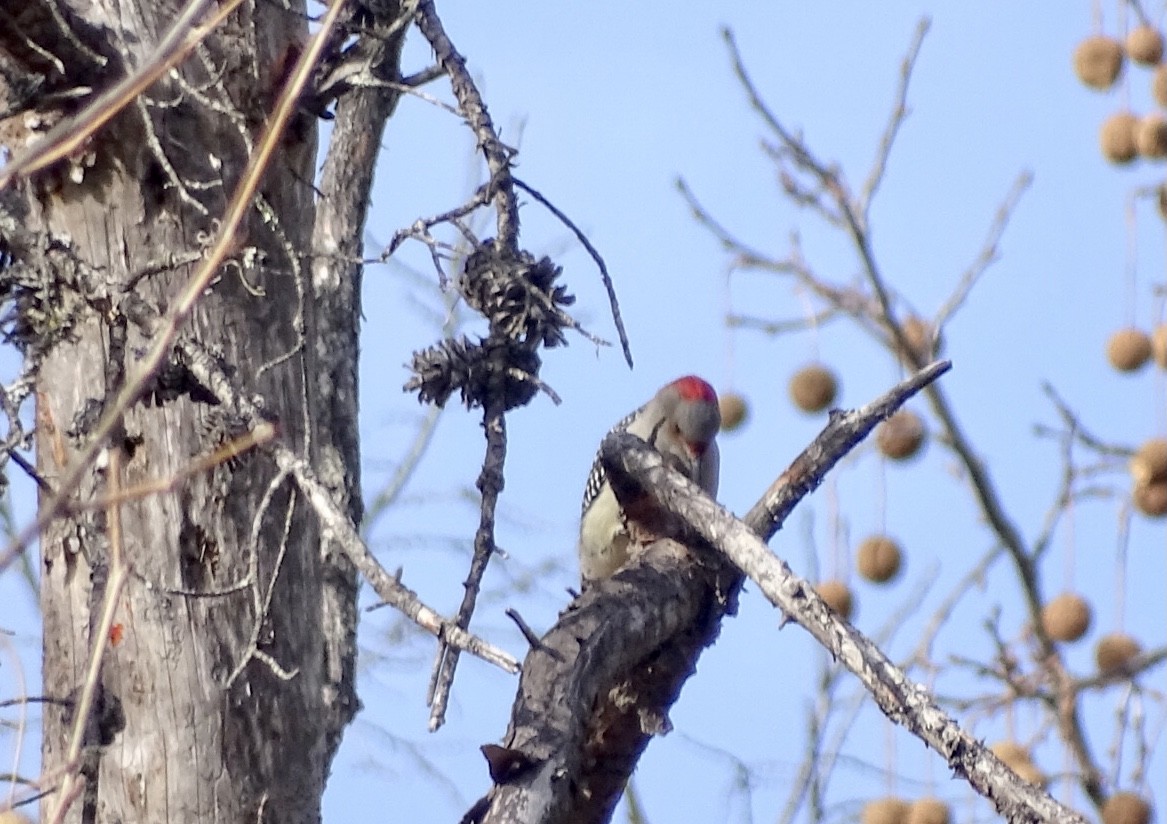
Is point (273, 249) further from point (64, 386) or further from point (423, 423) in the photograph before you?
point (423, 423)

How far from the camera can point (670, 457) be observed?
5.02 meters

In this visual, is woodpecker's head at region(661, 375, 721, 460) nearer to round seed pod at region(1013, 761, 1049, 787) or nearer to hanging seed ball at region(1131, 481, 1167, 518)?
round seed pod at region(1013, 761, 1049, 787)

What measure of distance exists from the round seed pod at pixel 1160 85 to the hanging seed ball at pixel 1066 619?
2.44 metres

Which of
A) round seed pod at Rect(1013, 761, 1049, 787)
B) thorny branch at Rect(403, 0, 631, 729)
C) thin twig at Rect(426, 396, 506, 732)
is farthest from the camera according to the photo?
round seed pod at Rect(1013, 761, 1049, 787)

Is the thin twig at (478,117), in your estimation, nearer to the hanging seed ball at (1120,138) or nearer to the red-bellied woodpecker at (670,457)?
the red-bellied woodpecker at (670,457)

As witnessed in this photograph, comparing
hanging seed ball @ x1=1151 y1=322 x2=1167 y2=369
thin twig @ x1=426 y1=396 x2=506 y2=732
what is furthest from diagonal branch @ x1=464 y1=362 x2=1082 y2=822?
hanging seed ball @ x1=1151 y1=322 x2=1167 y2=369

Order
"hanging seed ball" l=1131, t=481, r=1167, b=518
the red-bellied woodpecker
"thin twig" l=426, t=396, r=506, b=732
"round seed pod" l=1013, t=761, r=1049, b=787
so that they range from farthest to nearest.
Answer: "hanging seed ball" l=1131, t=481, r=1167, b=518, "round seed pod" l=1013, t=761, r=1049, b=787, the red-bellied woodpecker, "thin twig" l=426, t=396, r=506, b=732

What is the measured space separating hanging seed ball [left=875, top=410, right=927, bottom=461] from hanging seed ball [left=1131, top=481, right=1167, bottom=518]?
0.99 meters

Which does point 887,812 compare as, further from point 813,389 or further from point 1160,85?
point 1160,85

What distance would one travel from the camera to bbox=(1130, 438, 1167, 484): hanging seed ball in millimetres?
6598

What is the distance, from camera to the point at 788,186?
5703 mm

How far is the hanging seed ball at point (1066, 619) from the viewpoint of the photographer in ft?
20.4

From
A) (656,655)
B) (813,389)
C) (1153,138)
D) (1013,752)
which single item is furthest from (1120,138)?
(656,655)

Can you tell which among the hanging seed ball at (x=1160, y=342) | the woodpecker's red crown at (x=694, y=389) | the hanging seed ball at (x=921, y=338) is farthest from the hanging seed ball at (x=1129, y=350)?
the woodpecker's red crown at (x=694, y=389)
